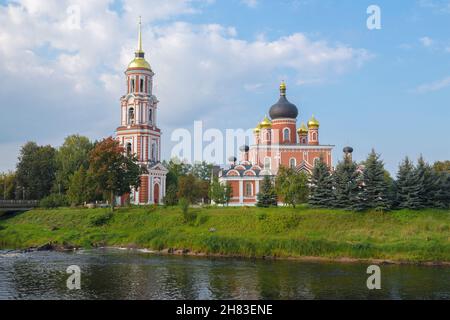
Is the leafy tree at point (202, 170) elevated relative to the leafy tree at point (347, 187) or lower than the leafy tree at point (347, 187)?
elevated

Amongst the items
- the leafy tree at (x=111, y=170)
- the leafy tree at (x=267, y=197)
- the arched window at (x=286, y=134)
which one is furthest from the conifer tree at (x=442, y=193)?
the leafy tree at (x=111, y=170)

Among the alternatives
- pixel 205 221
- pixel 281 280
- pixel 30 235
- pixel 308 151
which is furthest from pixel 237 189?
pixel 281 280

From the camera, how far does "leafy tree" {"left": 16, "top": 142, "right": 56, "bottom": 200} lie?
207ft

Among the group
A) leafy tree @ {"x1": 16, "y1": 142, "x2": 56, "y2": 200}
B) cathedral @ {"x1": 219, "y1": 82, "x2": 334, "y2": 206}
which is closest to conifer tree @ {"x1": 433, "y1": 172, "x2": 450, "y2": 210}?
cathedral @ {"x1": 219, "y1": 82, "x2": 334, "y2": 206}

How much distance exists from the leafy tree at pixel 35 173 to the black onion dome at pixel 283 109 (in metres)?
28.7

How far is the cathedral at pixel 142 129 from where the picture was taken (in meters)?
56.9

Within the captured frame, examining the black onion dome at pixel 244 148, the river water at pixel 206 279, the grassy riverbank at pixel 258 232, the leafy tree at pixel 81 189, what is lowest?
the river water at pixel 206 279

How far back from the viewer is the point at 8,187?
67500mm

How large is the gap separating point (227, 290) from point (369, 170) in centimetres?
2211

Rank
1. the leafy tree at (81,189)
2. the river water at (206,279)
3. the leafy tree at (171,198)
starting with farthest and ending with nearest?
1. the leafy tree at (171,198)
2. the leafy tree at (81,189)
3. the river water at (206,279)

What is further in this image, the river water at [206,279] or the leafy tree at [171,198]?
the leafy tree at [171,198]

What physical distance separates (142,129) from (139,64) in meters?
7.93

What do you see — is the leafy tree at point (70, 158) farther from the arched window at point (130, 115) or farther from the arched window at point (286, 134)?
the arched window at point (286, 134)

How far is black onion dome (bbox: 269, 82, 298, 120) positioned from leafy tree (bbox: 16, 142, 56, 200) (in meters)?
28.7
